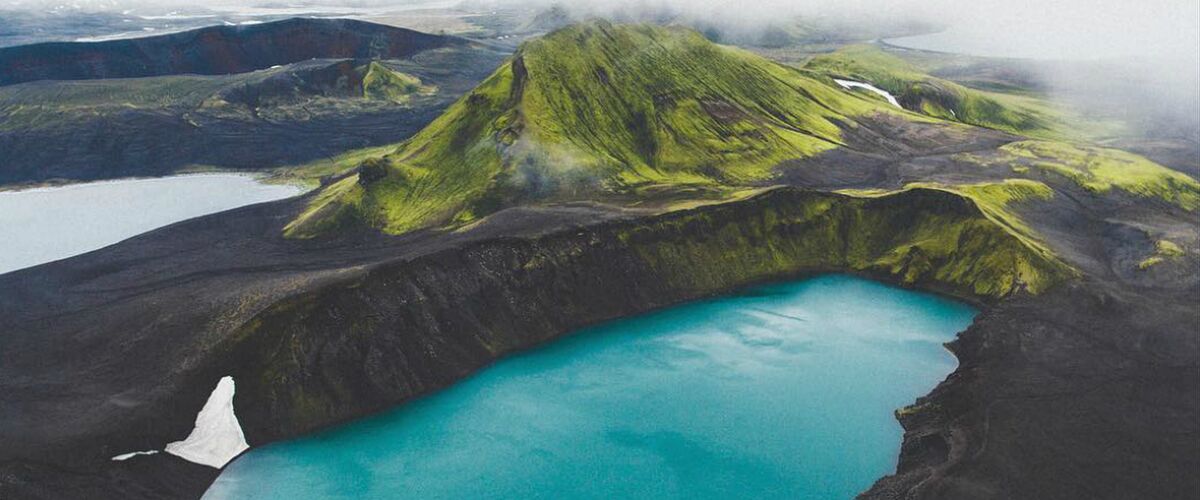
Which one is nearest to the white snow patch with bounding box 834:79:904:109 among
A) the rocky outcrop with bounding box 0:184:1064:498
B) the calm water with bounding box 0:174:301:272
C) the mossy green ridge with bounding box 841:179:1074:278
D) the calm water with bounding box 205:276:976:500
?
the mossy green ridge with bounding box 841:179:1074:278

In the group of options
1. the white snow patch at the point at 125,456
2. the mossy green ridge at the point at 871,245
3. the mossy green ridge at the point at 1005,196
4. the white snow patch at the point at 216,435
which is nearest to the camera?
the white snow patch at the point at 125,456

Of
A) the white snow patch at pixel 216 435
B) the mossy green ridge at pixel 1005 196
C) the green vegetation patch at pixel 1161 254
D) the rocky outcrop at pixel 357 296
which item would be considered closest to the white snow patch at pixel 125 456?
the rocky outcrop at pixel 357 296

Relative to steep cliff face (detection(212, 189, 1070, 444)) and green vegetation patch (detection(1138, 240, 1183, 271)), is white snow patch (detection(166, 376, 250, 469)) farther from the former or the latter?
green vegetation patch (detection(1138, 240, 1183, 271))

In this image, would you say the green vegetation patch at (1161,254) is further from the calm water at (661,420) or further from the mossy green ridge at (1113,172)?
the mossy green ridge at (1113,172)

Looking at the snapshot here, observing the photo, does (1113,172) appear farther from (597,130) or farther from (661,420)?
(661,420)

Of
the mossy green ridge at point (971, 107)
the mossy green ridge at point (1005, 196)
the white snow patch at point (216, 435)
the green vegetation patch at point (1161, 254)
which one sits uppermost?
the mossy green ridge at point (971, 107)

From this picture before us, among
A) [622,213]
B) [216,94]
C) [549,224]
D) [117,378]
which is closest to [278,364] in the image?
[117,378]
